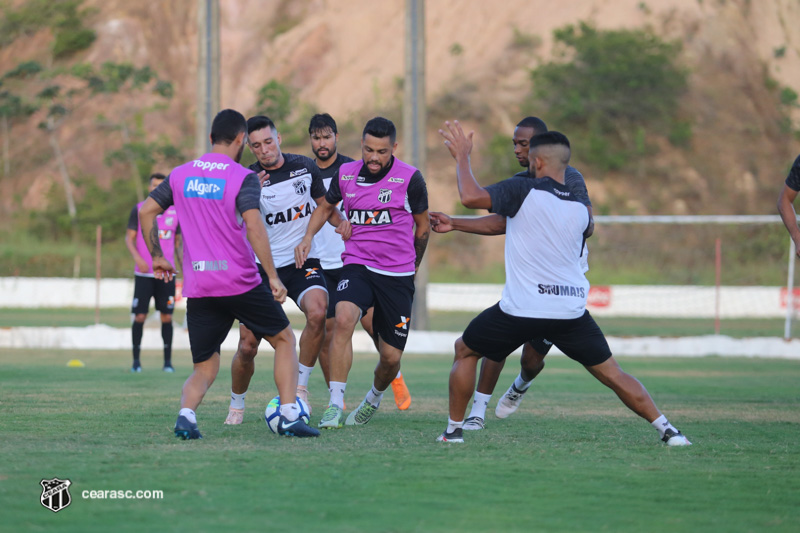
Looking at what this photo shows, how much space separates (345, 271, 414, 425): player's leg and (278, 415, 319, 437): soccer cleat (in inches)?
44.9

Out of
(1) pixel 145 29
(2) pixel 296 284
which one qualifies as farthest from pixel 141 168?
(2) pixel 296 284

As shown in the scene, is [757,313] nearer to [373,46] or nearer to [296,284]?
[296,284]

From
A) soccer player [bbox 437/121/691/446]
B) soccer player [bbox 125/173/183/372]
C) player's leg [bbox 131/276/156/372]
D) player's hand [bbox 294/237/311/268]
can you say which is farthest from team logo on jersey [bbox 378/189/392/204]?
player's leg [bbox 131/276/156/372]

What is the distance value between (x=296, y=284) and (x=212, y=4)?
47.5ft

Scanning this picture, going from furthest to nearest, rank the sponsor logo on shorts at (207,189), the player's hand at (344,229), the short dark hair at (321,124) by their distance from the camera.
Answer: the short dark hair at (321,124)
the player's hand at (344,229)
the sponsor logo on shorts at (207,189)

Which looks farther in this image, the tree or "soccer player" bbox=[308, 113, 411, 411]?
the tree

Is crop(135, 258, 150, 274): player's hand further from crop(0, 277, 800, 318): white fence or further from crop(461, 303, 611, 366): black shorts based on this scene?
crop(0, 277, 800, 318): white fence

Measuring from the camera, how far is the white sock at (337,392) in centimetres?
759

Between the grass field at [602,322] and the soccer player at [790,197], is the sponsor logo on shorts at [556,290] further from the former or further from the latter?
the grass field at [602,322]

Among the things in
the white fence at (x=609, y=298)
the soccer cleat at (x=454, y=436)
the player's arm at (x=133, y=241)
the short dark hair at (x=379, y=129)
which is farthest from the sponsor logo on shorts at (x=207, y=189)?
the white fence at (x=609, y=298)

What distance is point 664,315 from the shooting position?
3194 cm

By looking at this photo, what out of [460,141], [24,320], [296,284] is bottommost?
[24,320]

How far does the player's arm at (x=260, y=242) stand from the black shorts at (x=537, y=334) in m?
1.30

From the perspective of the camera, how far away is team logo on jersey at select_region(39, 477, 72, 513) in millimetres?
4270
